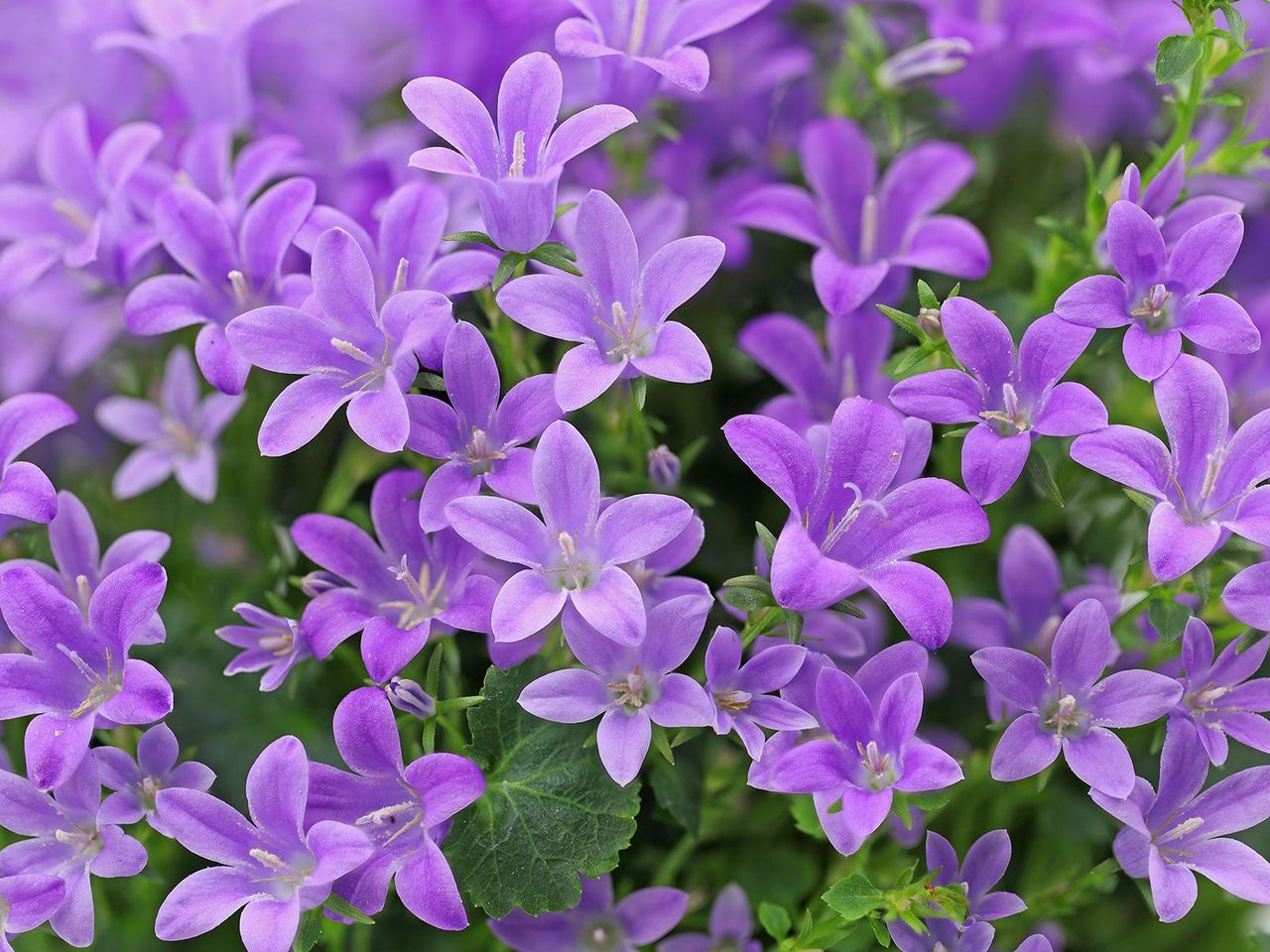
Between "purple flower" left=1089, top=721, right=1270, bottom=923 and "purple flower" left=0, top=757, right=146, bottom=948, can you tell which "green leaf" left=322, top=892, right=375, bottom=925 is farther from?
"purple flower" left=1089, top=721, right=1270, bottom=923

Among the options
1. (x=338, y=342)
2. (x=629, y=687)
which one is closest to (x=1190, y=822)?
(x=629, y=687)

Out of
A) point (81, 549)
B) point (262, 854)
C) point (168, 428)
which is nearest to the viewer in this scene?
point (262, 854)

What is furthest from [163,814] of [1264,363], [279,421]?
[1264,363]

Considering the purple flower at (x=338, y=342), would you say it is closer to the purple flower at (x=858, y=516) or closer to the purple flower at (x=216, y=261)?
the purple flower at (x=216, y=261)

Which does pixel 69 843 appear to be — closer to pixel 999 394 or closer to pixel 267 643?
pixel 267 643

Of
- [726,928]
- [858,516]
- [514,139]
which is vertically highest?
[514,139]

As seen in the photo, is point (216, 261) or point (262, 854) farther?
point (216, 261)
